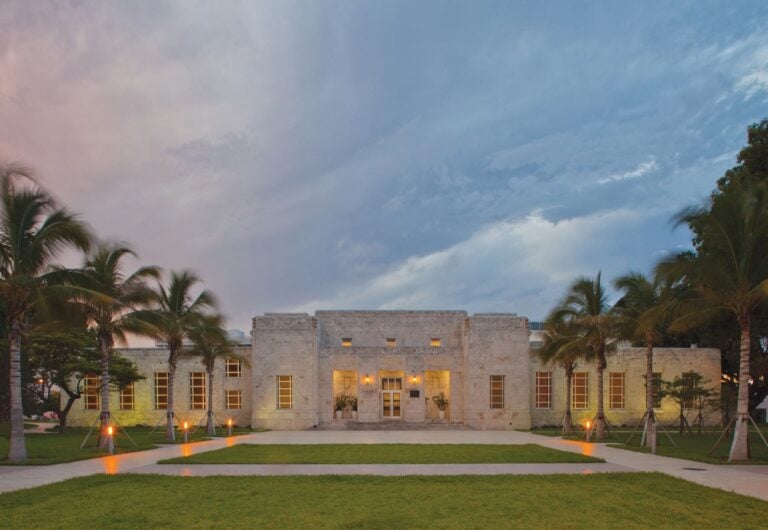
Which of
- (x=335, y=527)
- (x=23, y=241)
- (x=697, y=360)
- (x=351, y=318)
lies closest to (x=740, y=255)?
(x=335, y=527)

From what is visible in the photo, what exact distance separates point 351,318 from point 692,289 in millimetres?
28662

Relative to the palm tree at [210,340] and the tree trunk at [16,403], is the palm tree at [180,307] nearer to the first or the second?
the palm tree at [210,340]

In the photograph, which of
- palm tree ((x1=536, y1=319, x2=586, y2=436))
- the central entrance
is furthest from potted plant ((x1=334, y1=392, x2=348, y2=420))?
palm tree ((x1=536, y1=319, x2=586, y2=436))

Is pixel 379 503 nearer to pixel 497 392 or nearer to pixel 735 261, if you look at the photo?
pixel 735 261

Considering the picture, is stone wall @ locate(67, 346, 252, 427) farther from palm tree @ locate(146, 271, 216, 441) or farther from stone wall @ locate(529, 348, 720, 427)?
stone wall @ locate(529, 348, 720, 427)

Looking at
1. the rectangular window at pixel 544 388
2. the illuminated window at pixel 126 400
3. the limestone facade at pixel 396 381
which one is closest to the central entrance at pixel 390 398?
the limestone facade at pixel 396 381

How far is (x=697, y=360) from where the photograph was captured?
43.2 meters

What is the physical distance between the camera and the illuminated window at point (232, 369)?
141ft

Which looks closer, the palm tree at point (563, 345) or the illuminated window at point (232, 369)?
the palm tree at point (563, 345)

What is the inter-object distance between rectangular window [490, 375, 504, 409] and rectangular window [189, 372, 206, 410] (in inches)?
770

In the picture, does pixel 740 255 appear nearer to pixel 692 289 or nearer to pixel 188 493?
pixel 692 289

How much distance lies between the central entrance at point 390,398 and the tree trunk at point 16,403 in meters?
25.6

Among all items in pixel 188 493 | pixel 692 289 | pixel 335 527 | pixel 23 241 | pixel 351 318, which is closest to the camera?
pixel 335 527

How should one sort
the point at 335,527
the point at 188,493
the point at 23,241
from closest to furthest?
the point at 335,527, the point at 188,493, the point at 23,241
